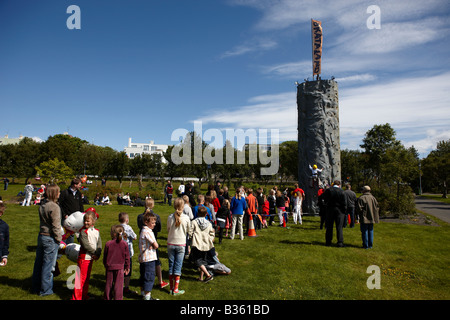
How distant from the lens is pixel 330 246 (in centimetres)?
970

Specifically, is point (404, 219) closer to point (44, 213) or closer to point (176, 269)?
point (176, 269)

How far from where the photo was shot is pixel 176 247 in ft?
18.9

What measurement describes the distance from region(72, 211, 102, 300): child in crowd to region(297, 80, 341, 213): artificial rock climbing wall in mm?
14672

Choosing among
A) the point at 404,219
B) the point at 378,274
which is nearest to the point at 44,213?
the point at 378,274

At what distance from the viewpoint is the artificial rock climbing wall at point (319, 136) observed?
17.4m

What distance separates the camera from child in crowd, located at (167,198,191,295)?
5.70 meters

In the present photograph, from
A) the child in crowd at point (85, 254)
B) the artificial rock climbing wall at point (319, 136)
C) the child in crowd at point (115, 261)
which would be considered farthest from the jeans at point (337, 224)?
the child in crowd at point (85, 254)

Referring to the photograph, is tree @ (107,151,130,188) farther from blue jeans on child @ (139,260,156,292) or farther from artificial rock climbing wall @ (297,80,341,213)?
blue jeans on child @ (139,260,156,292)

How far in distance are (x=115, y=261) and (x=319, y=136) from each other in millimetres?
15568

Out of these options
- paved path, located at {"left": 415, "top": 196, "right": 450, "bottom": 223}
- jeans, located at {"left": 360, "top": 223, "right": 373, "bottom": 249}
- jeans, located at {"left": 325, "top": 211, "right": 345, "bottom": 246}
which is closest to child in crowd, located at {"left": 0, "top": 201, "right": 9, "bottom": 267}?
jeans, located at {"left": 325, "top": 211, "right": 345, "bottom": 246}

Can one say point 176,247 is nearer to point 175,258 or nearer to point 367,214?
point 175,258

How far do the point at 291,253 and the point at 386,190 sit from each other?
14089 millimetres
